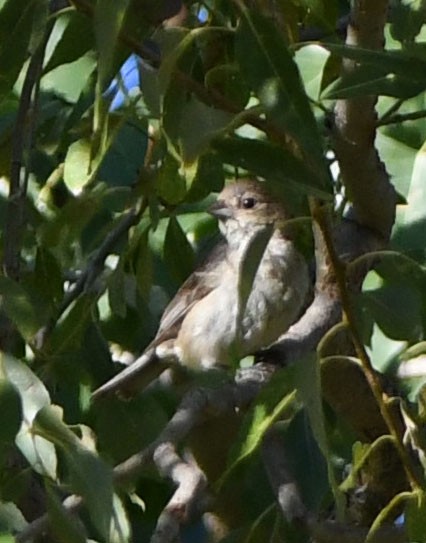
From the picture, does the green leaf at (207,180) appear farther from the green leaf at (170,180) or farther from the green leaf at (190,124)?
the green leaf at (190,124)

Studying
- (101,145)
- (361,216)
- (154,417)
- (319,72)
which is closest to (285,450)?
(154,417)

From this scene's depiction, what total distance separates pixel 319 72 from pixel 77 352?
67 centimetres

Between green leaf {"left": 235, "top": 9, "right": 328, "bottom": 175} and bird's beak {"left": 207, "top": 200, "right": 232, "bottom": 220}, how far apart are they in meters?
1.49

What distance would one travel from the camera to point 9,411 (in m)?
1.69

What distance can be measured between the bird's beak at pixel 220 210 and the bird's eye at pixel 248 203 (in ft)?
0.77

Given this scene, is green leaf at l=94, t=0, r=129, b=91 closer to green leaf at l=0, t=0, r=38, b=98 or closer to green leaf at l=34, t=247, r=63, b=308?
green leaf at l=0, t=0, r=38, b=98

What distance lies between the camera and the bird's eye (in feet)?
12.5

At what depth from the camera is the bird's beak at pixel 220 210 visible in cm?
316

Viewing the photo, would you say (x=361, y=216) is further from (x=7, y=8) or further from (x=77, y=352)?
(x=7, y=8)

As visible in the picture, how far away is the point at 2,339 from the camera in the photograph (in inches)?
73.8

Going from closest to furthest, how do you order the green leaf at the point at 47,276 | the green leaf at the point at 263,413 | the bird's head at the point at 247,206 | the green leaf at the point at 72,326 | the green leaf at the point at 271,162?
the green leaf at the point at 271,162, the green leaf at the point at 263,413, the green leaf at the point at 72,326, the green leaf at the point at 47,276, the bird's head at the point at 247,206

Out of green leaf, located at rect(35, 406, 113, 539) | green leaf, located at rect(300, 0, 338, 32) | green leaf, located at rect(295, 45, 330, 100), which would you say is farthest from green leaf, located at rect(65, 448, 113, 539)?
green leaf, located at rect(295, 45, 330, 100)

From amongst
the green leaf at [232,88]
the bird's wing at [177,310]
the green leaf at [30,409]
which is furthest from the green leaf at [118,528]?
the bird's wing at [177,310]

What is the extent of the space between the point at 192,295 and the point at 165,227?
109 centimetres
